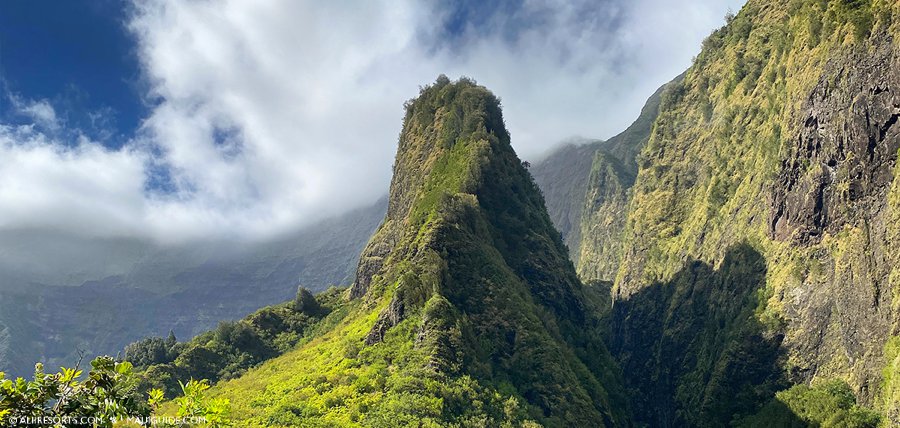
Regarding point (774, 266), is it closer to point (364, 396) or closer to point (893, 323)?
point (893, 323)

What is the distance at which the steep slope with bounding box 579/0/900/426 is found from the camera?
231 feet

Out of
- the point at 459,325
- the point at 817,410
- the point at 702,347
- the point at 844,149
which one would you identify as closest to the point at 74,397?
the point at 459,325

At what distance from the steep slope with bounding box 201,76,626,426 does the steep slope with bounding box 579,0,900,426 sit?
1744 cm

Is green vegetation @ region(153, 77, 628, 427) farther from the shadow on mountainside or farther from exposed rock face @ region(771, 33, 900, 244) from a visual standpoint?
→ exposed rock face @ region(771, 33, 900, 244)

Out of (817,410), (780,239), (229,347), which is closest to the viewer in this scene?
(817,410)

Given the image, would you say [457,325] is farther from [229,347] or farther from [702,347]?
[702,347]

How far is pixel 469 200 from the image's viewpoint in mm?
104500

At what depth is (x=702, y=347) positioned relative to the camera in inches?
4085

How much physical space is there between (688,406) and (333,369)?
196 ft

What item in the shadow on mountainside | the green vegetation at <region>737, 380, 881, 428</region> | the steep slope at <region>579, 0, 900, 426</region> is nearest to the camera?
the green vegetation at <region>737, 380, 881, 428</region>

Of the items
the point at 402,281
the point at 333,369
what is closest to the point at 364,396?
the point at 333,369

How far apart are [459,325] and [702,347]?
5186cm

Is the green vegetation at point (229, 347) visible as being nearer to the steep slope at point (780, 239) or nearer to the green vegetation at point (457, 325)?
the green vegetation at point (457, 325)

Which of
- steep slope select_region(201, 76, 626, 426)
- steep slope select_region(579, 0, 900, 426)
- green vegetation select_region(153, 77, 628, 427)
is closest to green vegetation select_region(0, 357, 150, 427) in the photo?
green vegetation select_region(153, 77, 628, 427)
